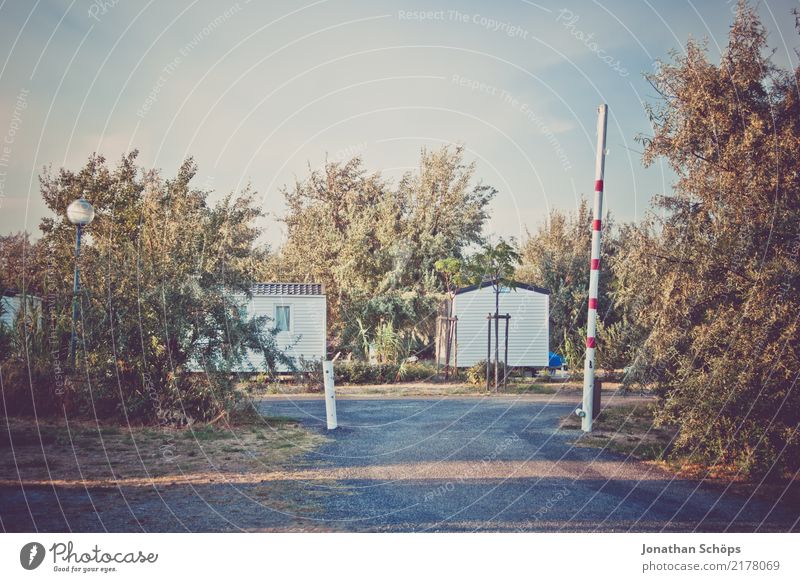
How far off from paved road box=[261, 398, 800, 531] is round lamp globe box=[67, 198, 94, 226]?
13.6 ft

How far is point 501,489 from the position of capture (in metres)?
5.78

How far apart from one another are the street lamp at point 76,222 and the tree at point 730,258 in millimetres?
6909

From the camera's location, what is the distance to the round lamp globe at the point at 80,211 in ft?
25.7

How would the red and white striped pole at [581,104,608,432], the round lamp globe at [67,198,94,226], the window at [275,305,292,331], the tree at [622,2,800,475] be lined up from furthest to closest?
the window at [275,305,292,331], the red and white striped pole at [581,104,608,432], the round lamp globe at [67,198,94,226], the tree at [622,2,800,475]

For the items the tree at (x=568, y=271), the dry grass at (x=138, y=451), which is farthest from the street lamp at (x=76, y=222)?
the tree at (x=568, y=271)

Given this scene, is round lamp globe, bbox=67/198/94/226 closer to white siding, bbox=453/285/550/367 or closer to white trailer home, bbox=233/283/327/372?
white trailer home, bbox=233/283/327/372

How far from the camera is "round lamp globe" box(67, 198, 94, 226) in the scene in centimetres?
782

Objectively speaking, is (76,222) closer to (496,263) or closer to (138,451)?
(138,451)

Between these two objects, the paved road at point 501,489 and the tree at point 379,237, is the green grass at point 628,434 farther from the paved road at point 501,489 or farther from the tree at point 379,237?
the tree at point 379,237

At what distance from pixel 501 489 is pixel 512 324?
16.0 m

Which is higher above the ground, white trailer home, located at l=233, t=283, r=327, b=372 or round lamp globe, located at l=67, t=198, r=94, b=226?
round lamp globe, located at l=67, t=198, r=94, b=226

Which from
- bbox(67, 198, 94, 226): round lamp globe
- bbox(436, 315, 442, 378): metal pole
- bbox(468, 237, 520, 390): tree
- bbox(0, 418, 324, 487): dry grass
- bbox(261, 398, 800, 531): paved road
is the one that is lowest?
bbox(261, 398, 800, 531): paved road

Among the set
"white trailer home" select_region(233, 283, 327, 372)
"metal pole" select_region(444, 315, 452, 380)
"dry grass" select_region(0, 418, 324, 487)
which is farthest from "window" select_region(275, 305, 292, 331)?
"dry grass" select_region(0, 418, 324, 487)

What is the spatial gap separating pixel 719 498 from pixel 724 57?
4920mm
